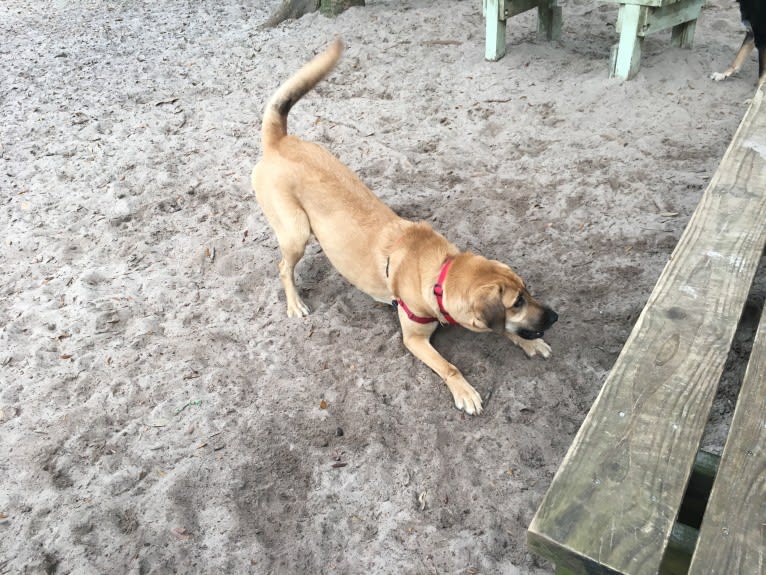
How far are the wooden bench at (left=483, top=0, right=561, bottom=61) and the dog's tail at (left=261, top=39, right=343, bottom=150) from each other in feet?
9.57

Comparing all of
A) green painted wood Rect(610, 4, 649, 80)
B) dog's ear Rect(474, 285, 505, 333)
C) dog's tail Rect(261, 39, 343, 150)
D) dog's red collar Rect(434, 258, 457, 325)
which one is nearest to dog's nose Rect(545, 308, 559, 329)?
dog's ear Rect(474, 285, 505, 333)

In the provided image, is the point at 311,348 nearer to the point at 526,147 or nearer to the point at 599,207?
the point at 599,207

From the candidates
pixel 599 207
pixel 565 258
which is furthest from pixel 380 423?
pixel 599 207

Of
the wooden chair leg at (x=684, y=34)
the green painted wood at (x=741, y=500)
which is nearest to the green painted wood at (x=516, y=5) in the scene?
the wooden chair leg at (x=684, y=34)

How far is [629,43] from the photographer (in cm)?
500

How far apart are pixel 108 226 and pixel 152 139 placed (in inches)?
53.0

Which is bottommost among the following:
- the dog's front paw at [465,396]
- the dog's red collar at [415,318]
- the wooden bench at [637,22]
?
the dog's front paw at [465,396]

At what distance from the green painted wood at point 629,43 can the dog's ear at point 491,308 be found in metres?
3.53

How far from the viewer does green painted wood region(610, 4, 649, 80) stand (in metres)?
4.95

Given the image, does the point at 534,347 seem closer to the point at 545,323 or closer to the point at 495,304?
the point at 545,323

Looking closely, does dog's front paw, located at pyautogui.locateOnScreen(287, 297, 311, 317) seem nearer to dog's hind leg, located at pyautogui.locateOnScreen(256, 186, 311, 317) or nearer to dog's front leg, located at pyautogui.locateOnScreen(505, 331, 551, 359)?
dog's hind leg, located at pyautogui.locateOnScreen(256, 186, 311, 317)

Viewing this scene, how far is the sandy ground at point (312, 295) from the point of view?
2.41 m

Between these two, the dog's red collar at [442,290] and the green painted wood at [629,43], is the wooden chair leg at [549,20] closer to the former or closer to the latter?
the green painted wood at [629,43]

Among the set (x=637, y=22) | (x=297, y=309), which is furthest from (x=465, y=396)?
(x=637, y=22)
